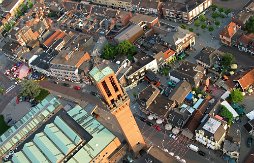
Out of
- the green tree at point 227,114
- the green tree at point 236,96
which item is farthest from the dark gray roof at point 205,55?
the green tree at point 227,114

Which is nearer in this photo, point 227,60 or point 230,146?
point 230,146

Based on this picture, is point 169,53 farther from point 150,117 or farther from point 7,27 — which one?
point 7,27

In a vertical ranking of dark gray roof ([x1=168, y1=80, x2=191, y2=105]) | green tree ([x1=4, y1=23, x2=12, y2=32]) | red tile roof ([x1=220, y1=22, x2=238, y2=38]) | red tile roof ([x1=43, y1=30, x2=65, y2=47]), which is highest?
green tree ([x1=4, y1=23, x2=12, y2=32])

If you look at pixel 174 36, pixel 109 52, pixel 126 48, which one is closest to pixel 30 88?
pixel 109 52

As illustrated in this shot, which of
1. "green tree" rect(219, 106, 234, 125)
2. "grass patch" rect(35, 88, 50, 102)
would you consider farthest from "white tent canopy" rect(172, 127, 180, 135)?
"grass patch" rect(35, 88, 50, 102)

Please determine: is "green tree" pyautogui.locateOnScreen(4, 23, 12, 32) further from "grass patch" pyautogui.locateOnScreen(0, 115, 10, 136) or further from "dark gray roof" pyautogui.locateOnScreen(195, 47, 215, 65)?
"dark gray roof" pyautogui.locateOnScreen(195, 47, 215, 65)

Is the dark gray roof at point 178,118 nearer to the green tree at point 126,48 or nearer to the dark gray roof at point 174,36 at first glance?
the dark gray roof at point 174,36

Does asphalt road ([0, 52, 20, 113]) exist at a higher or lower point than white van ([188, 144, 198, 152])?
higher
